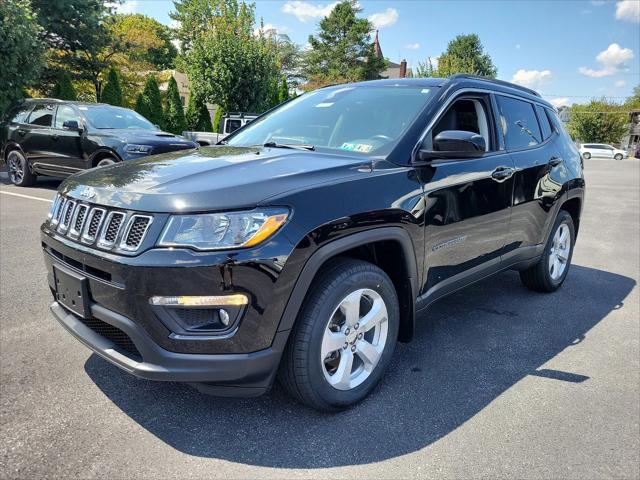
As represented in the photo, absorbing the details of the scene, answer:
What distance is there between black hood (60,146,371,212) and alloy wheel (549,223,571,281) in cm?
280

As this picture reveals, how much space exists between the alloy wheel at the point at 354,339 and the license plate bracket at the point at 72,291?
1.13 m

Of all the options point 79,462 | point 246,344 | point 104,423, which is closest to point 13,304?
point 104,423

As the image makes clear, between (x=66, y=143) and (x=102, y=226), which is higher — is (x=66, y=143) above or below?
above

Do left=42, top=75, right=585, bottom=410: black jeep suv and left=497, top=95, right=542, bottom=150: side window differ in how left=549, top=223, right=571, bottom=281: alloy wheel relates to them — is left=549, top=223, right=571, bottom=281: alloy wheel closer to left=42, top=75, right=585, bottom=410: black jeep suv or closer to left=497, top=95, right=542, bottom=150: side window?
left=497, top=95, right=542, bottom=150: side window

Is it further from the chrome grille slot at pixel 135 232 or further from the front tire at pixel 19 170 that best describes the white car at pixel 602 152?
the chrome grille slot at pixel 135 232

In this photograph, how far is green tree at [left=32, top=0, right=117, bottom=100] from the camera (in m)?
19.3

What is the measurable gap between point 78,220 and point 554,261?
4093mm

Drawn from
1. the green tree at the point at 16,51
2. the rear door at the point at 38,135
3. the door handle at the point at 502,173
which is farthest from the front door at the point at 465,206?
the green tree at the point at 16,51

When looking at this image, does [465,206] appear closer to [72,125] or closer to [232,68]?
[72,125]

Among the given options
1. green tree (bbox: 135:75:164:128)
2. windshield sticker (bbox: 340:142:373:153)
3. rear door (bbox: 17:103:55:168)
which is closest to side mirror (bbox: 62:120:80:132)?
rear door (bbox: 17:103:55:168)

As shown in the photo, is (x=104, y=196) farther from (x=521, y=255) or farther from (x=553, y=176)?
(x=553, y=176)

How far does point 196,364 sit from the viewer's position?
208 centimetres

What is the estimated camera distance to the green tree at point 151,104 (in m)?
21.9

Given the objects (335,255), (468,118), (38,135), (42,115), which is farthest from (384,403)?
(42,115)
